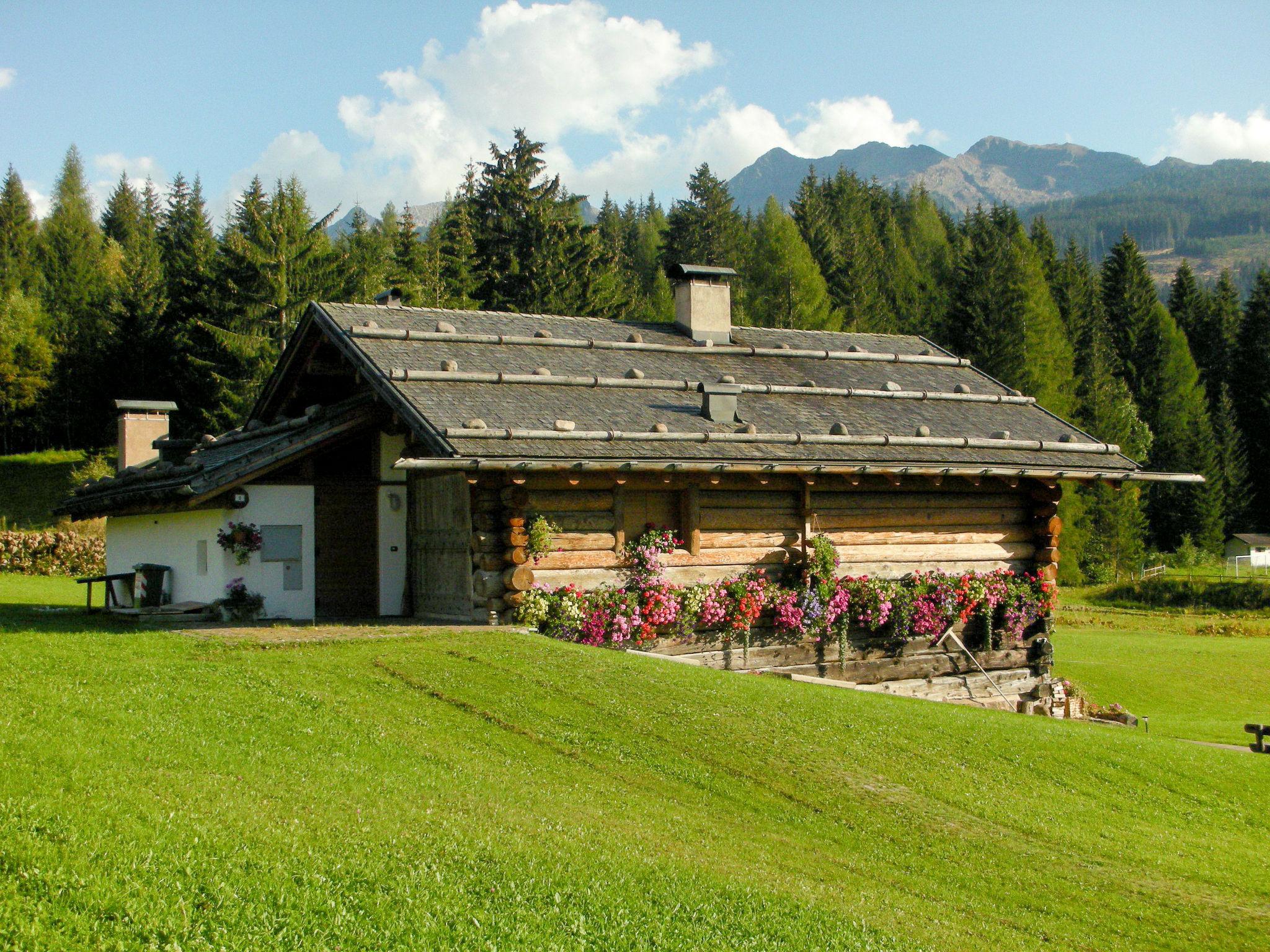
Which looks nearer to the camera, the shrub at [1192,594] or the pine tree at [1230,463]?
the shrub at [1192,594]

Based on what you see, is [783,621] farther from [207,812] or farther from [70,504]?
[70,504]

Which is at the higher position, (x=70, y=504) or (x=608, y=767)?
(x=70, y=504)

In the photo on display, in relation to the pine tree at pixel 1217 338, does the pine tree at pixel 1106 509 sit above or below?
below

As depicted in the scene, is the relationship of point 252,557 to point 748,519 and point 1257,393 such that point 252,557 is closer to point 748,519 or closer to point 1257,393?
point 748,519

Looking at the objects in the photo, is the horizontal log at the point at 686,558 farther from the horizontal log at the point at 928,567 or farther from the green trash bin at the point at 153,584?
the green trash bin at the point at 153,584

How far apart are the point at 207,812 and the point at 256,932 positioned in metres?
1.77

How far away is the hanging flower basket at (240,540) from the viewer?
54.1 feet

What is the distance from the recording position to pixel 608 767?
9.70m

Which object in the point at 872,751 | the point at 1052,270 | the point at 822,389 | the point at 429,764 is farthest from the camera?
the point at 1052,270

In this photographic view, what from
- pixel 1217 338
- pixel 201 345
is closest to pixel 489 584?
pixel 201 345

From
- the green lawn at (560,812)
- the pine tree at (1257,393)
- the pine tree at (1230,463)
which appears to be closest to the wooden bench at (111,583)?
the green lawn at (560,812)

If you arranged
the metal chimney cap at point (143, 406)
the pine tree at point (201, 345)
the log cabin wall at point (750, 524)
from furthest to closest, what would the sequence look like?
the pine tree at point (201, 345)
the metal chimney cap at point (143, 406)
the log cabin wall at point (750, 524)

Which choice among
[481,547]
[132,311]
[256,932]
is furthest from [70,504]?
[132,311]

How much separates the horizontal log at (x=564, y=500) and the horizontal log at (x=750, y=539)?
1.73 m
